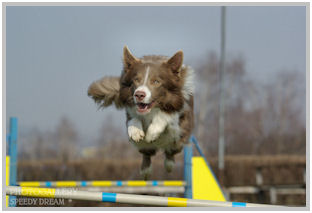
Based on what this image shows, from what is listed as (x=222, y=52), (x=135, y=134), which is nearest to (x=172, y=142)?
(x=135, y=134)

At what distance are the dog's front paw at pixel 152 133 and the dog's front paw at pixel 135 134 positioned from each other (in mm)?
118

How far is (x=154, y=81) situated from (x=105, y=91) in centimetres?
129

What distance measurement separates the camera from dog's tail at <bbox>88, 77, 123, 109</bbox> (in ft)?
18.5

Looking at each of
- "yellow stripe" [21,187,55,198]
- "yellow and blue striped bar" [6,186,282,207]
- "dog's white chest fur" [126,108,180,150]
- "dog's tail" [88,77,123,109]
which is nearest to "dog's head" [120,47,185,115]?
"dog's white chest fur" [126,108,180,150]

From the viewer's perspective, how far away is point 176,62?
482cm

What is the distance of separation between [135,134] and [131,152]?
17344 mm

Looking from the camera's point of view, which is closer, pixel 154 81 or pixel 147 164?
pixel 154 81

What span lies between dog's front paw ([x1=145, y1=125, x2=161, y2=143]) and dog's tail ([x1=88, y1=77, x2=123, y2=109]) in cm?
93

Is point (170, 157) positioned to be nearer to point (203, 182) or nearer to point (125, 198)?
point (125, 198)

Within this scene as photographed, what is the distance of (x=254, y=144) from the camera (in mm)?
22688

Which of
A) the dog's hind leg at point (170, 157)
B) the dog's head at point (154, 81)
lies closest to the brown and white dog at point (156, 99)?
the dog's head at point (154, 81)

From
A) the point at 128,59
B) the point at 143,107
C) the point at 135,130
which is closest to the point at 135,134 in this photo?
the point at 135,130

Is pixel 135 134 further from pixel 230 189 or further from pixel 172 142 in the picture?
pixel 230 189

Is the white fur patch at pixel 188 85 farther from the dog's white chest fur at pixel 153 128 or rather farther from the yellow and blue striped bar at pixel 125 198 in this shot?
the yellow and blue striped bar at pixel 125 198
